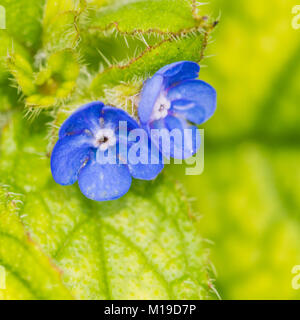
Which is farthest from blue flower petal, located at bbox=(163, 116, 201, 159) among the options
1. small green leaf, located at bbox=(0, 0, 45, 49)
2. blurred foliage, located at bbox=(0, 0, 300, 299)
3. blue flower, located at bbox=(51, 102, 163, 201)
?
small green leaf, located at bbox=(0, 0, 45, 49)

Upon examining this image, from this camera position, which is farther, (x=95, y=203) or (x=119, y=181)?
(x=95, y=203)

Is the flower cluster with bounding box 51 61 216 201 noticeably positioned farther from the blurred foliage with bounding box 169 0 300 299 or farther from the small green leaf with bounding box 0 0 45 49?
the blurred foliage with bounding box 169 0 300 299

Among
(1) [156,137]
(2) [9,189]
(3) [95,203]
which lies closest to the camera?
(1) [156,137]

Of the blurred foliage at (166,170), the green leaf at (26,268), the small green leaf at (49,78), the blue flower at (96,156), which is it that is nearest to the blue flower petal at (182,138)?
the blue flower at (96,156)

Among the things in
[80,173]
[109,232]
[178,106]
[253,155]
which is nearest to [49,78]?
[80,173]

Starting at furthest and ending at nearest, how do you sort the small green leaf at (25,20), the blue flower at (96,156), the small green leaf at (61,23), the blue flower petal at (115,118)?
the small green leaf at (25,20) < the small green leaf at (61,23) < the blue flower at (96,156) < the blue flower petal at (115,118)

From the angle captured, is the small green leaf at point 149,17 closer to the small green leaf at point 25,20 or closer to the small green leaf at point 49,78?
the small green leaf at point 49,78
